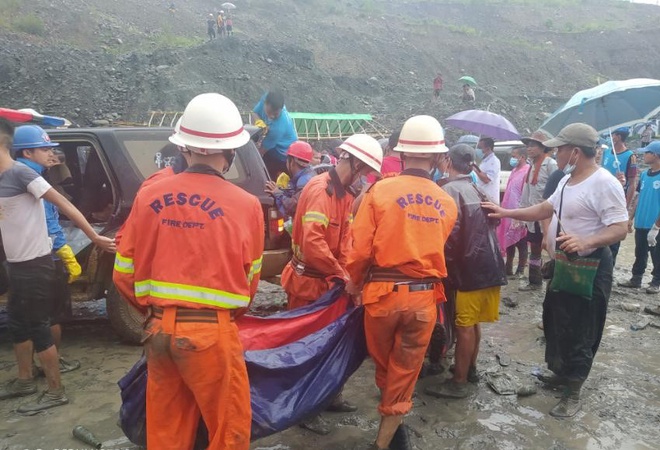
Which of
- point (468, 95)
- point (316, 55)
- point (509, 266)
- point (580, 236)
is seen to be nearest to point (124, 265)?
point (580, 236)

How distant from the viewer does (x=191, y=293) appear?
6.81 ft

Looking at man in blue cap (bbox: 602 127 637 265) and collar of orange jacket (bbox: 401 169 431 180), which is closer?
collar of orange jacket (bbox: 401 169 431 180)

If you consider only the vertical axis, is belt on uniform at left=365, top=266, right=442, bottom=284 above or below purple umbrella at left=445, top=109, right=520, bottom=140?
below

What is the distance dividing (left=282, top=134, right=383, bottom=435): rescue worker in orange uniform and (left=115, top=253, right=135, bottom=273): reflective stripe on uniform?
51.2 inches

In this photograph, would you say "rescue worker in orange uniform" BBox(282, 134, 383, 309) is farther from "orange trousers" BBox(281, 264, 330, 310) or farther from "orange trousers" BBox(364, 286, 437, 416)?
"orange trousers" BBox(364, 286, 437, 416)

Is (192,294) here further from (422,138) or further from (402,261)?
(422,138)

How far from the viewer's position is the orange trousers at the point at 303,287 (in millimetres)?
3533

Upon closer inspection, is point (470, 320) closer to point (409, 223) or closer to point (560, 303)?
point (560, 303)

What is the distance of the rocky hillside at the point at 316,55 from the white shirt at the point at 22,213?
674 inches

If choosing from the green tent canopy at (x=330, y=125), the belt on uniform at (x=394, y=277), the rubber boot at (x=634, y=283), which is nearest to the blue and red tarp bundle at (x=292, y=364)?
the belt on uniform at (x=394, y=277)

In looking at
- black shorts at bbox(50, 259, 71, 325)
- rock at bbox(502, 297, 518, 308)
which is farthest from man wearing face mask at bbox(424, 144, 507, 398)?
black shorts at bbox(50, 259, 71, 325)

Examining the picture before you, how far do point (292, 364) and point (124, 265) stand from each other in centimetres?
111

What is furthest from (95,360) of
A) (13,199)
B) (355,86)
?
(355,86)

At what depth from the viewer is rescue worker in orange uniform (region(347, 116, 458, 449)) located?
279cm
